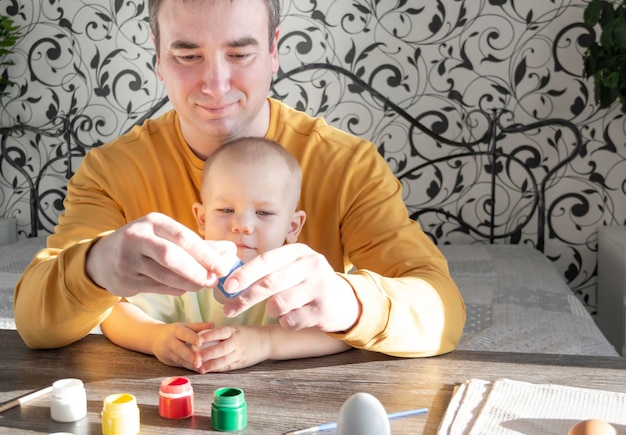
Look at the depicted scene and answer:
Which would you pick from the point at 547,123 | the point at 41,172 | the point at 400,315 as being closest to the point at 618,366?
the point at 400,315

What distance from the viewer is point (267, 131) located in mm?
1454

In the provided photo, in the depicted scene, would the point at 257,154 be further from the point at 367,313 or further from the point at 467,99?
the point at 467,99

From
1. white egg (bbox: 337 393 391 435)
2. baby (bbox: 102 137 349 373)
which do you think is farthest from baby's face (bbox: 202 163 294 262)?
white egg (bbox: 337 393 391 435)

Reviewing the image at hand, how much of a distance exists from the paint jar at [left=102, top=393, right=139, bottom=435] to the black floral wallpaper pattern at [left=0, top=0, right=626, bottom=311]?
2507mm

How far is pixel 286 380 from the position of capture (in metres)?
0.97

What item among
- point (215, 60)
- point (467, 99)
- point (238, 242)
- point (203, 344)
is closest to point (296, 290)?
point (203, 344)

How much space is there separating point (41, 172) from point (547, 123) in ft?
7.47

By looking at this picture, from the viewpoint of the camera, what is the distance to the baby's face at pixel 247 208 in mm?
1220

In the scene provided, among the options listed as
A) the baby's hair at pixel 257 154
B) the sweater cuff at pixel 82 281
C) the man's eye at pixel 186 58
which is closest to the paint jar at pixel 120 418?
the sweater cuff at pixel 82 281

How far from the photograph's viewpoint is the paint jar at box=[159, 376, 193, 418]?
831mm

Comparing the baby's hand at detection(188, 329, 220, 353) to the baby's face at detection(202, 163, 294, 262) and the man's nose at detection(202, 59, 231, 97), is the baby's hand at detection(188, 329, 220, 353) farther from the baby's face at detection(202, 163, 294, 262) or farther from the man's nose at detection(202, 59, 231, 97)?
the man's nose at detection(202, 59, 231, 97)

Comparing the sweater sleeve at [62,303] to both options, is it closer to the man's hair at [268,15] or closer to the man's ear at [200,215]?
the man's ear at [200,215]

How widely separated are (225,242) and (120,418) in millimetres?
248

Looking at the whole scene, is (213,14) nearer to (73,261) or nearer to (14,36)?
(73,261)
